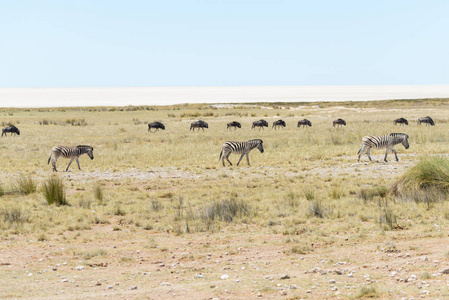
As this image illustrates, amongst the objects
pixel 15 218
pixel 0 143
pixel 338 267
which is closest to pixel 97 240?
pixel 15 218

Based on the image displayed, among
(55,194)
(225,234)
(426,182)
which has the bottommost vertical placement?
(225,234)

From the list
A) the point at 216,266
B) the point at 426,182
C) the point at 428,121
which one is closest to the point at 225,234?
the point at 216,266

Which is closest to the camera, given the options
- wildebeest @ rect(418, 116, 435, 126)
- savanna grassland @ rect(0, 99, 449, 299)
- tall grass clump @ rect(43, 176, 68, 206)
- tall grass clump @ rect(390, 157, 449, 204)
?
savanna grassland @ rect(0, 99, 449, 299)

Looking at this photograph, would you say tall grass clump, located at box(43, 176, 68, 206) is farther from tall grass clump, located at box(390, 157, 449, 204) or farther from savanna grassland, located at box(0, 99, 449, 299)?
tall grass clump, located at box(390, 157, 449, 204)

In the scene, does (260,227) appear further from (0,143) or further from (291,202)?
(0,143)

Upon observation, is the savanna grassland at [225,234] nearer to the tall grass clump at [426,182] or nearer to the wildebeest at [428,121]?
the tall grass clump at [426,182]

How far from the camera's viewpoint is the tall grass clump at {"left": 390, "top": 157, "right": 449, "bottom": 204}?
611 inches

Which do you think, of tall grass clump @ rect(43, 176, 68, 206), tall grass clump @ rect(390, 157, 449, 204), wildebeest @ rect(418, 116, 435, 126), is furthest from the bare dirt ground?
wildebeest @ rect(418, 116, 435, 126)

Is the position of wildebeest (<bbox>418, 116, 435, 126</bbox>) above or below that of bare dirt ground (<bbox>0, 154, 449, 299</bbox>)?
above

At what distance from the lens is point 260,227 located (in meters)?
13.7

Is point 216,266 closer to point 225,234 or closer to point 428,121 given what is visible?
point 225,234

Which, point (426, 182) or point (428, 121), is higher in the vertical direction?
point (428, 121)

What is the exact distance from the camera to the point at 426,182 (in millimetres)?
16078

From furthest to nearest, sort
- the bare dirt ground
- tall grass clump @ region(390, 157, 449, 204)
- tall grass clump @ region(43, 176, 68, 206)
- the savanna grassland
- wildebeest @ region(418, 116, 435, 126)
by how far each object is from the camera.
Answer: wildebeest @ region(418, 116, 435, 126)
tall grass clump @ region(43, 176, 68, 206)
tall grass clump @ region(390, 157, 449, 204)
the savanna grassland
the bare dirt ground
